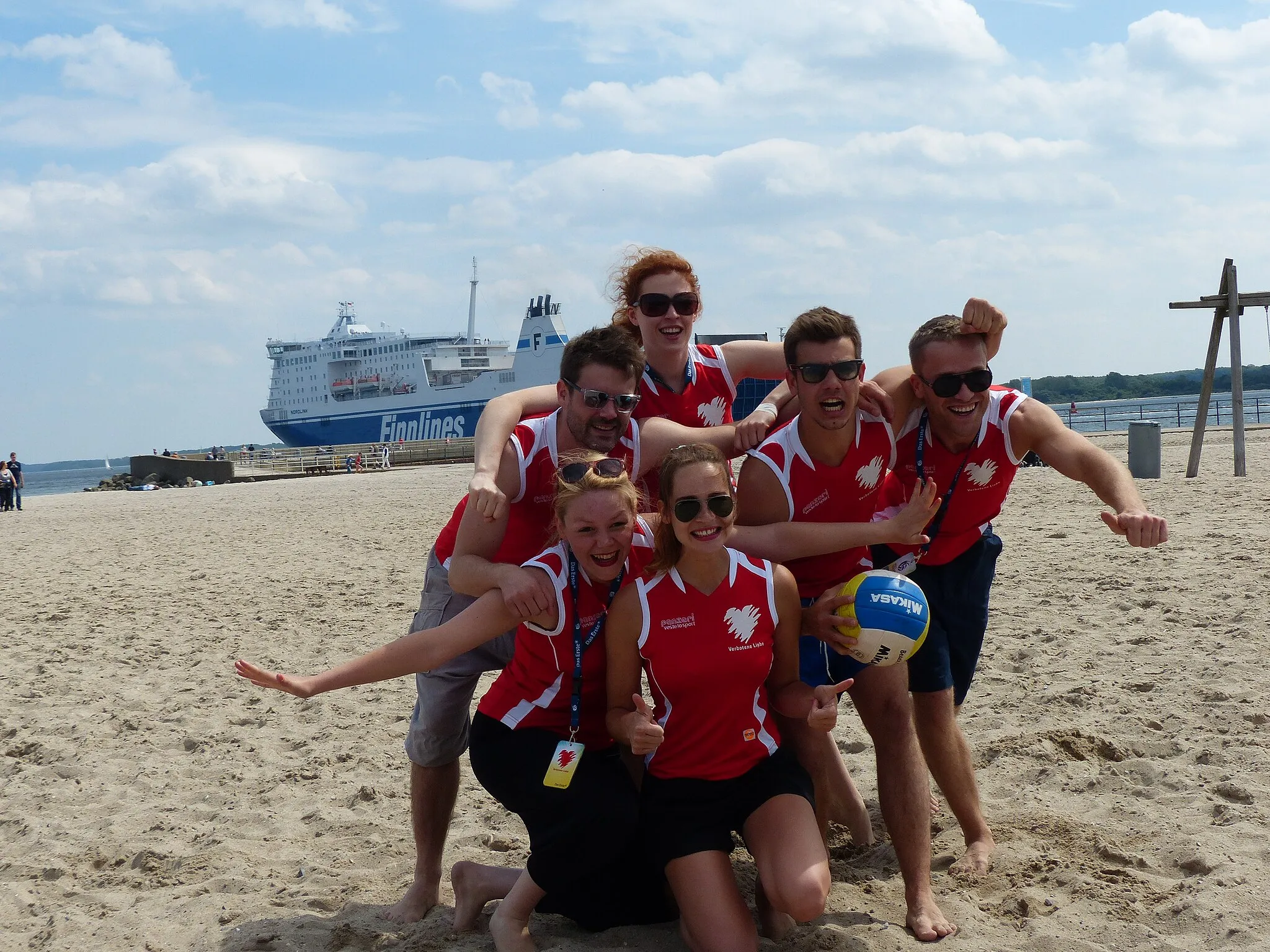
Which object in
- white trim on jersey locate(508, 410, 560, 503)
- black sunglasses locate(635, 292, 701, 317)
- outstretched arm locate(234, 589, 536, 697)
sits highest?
black sunglasses locate(635, 292, 701, 317)

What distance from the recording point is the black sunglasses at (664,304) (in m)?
3.75

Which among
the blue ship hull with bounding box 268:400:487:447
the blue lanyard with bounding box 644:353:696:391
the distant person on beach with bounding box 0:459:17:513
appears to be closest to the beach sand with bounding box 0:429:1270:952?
A: the blue lanyard with bounding box 644:353:696:391

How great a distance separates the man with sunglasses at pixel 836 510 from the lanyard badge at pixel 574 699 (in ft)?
2.02

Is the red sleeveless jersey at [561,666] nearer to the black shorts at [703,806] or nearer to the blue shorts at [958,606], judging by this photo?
the black shorts at [703,806]

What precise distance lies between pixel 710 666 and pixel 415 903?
54.0 inches

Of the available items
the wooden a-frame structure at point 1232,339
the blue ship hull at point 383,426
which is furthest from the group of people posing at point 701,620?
the blue ship hull at point 383,426

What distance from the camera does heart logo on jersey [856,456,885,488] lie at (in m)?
3.35

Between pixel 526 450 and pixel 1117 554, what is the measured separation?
6308mm

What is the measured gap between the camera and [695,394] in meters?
3.84

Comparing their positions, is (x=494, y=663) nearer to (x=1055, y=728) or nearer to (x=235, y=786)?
(x=235, y=786)

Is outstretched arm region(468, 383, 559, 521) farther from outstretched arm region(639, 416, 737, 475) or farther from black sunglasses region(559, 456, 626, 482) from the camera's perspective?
outstretched arm region(639, 416, 737, 475)

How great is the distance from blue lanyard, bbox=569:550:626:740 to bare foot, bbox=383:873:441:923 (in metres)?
0.85

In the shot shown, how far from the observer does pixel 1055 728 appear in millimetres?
4531

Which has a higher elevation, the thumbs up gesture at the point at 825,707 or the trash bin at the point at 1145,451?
the trash bin at the point at 1145,451
